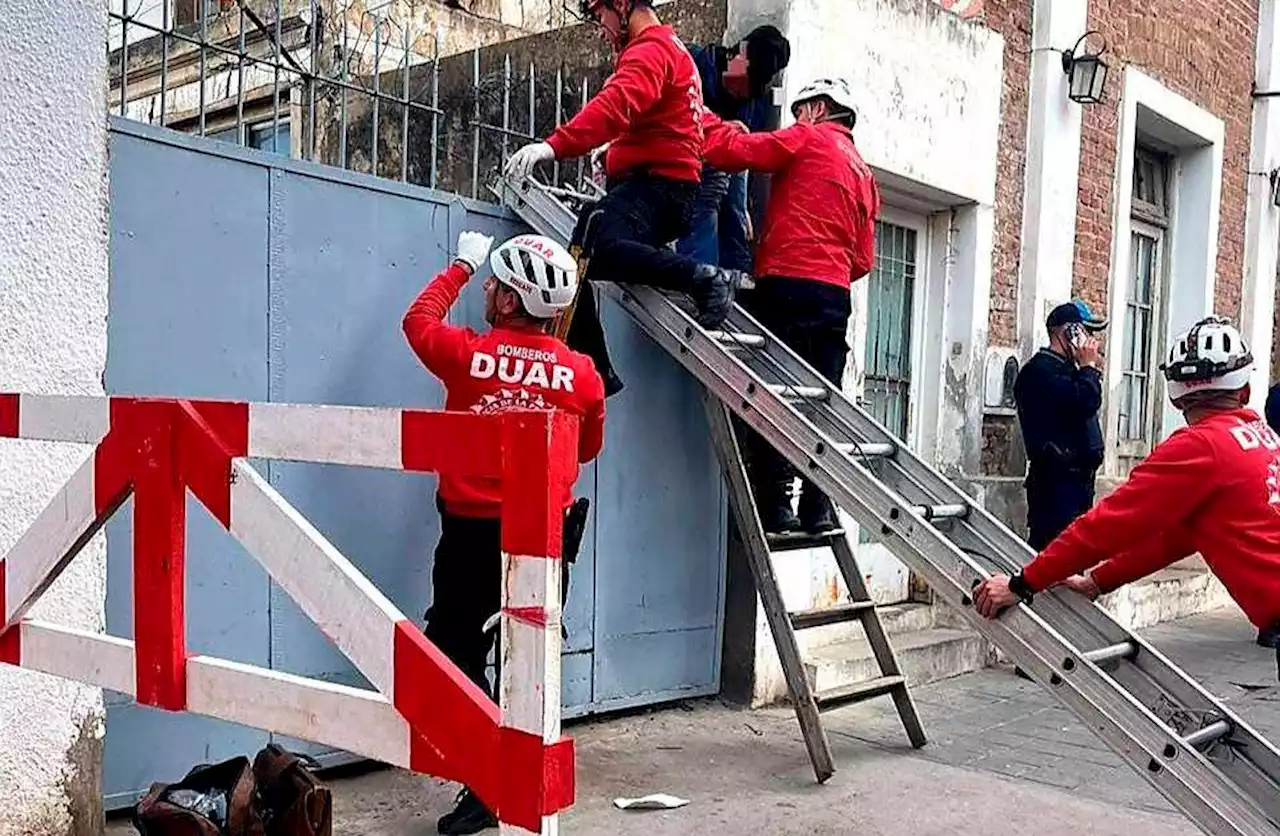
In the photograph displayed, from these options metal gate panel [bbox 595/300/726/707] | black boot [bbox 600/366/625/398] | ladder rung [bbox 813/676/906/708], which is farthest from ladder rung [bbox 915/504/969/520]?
metal gate panel [bbox 595/300/726/707]

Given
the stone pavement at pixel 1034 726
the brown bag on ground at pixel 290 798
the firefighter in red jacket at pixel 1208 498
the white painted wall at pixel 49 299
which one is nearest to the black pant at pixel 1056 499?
the stone pavement at pixel 1034 726

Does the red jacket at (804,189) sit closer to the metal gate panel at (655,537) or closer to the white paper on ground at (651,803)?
the metal gate panel at (655,537)

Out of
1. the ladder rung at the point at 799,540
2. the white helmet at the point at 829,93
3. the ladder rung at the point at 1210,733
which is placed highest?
the white helmet at the point at 829,93

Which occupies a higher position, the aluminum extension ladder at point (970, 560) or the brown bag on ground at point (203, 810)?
the aluminum extension ladder at point (970, 560)

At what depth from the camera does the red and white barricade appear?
175cm

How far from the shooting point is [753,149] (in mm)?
5008

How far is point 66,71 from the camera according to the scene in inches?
135

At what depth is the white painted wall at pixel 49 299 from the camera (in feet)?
10.9

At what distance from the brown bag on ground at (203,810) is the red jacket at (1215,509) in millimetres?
2373

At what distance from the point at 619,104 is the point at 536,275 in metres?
0.87

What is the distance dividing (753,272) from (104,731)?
10.2ft

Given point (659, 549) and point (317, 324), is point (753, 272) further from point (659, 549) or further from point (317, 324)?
point (317, 324)

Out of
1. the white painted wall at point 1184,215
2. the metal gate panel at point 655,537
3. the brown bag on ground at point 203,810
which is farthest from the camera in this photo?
the white painted wall at point 1184,215

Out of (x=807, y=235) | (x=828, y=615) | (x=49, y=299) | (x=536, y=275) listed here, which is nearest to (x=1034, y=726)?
(x=828, y=615)
